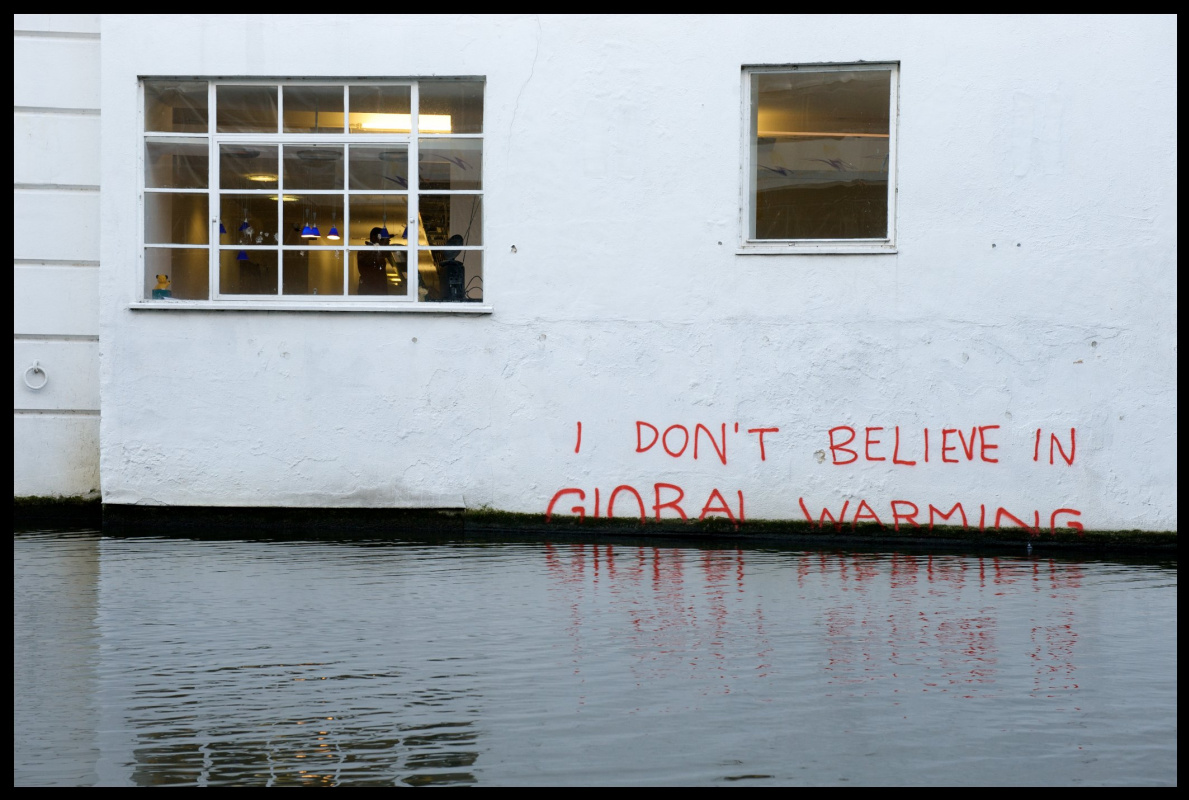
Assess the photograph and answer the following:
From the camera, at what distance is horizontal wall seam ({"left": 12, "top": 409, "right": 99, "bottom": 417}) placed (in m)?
9.51

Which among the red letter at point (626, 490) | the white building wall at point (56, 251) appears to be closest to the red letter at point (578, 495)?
the red letter at point (626, 490)

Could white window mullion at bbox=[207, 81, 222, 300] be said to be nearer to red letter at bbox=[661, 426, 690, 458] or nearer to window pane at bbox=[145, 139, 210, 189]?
window pane at bbox=[145, 139, 210, 189]

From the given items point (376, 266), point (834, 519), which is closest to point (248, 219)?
point (376, 266)

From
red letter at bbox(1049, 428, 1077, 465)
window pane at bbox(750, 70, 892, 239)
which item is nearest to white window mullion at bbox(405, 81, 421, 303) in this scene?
window pane at bbox(750, 70, 892, 239)

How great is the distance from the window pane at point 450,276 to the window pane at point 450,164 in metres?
0.52

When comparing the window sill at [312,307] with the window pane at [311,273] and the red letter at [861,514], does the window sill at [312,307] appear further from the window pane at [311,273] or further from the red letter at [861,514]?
the red letter at [861,514]

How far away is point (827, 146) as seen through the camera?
9.06 meters

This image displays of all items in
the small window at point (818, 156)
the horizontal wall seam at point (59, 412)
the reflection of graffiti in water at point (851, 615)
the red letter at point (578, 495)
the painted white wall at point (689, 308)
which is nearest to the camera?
the reflection of graffiti in water at point (851, 615)

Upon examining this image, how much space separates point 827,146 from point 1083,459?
9.58 feet

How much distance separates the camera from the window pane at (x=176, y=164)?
30.4 feet

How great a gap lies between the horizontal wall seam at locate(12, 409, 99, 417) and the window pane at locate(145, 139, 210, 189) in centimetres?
182

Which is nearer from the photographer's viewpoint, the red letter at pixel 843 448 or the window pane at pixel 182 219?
the red letter at pixel 843 448

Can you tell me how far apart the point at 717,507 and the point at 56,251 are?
5.44 meters

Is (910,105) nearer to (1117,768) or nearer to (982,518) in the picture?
(982,518)
